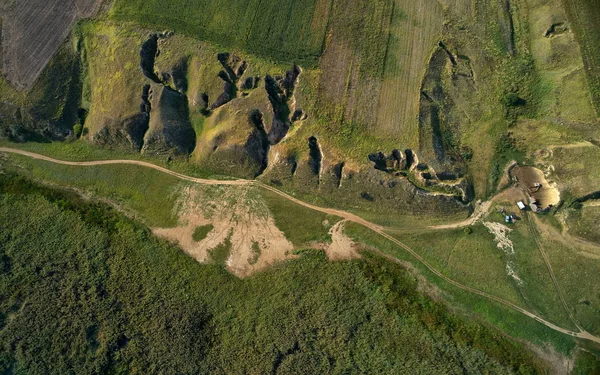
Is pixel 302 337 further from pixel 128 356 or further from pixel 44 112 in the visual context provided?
pixel 44 112

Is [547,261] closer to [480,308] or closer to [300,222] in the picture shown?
[480,308]

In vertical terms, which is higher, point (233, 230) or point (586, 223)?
point (586, 223)

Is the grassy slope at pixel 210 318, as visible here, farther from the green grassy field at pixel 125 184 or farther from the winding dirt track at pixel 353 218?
the green grassy field at pixel 125 184

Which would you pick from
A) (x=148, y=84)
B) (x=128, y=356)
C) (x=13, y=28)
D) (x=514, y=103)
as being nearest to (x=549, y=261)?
(x=514, y=103)

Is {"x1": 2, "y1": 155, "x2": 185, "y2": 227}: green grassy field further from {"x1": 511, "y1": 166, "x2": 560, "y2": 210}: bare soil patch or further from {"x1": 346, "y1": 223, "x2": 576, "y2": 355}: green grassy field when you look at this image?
{"x1": 511, "y1": 166, "x2": 560, "y2": 210}: bare soil patch

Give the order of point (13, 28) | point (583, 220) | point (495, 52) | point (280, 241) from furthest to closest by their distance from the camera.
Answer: point (13, 28), point (495, 52), point (280, 241), point (583, 220)

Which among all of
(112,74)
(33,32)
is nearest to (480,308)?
(112,74)
